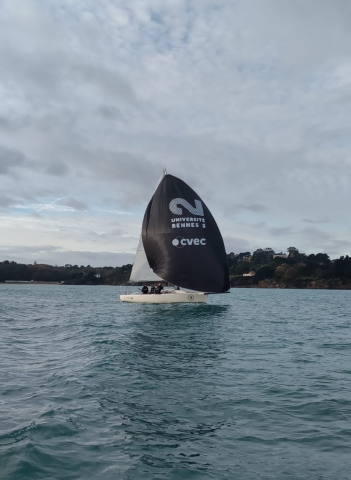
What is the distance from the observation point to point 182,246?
37.9 metres

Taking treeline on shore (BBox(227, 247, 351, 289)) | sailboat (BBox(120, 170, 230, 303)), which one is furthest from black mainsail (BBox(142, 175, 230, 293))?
treeline on shore (BBox(227, 247, 351, 289))

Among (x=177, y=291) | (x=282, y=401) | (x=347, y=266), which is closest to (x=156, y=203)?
(x=177, y=291)

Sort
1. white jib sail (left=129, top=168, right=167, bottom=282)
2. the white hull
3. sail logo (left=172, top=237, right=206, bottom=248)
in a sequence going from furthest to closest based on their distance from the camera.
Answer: white jib sail (left=129, top=168, right=167, bottom=282) < the white hull < sail logo (left=172, top=237, right=206, bottom=248)

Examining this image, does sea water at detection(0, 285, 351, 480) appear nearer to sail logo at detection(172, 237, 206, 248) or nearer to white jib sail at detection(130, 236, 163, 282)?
sail logo at detection(172, 237, 206, 248)

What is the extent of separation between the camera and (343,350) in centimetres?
1741

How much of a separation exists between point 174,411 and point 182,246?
1138 inches

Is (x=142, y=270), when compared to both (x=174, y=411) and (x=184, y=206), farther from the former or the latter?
(x=174, y=411)

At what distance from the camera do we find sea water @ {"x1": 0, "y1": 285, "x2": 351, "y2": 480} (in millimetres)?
6613

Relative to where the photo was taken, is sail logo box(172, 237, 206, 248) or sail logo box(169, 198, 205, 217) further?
sail logo box(169, 198, 205, 217)

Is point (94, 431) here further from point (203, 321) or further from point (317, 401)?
point (203, 321)

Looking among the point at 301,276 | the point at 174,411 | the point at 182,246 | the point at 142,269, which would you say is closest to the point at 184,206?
the point at 182,246

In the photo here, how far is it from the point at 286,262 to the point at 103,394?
177876 mm

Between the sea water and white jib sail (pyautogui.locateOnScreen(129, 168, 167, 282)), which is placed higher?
white jib sail (pyautogui.locateOnScreen(129, 168, 167, 282))

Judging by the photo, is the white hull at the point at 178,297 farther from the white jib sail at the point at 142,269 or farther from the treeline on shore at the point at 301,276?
the treeline on shore at the point at 301,276
